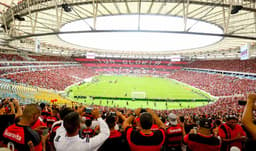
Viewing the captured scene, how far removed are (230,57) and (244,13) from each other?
4472 cm

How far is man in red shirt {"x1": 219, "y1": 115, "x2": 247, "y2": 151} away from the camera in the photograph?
11.8 feet

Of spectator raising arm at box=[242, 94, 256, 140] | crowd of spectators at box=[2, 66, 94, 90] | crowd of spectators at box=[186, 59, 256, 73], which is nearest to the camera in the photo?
spectator raising arm at box=[242, 94, 256, 140]

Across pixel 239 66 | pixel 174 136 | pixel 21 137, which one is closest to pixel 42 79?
pixel 21 137

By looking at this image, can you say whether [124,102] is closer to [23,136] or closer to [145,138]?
[145,138]

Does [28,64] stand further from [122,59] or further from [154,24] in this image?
[122,59]

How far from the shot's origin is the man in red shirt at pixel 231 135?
11.8 ft

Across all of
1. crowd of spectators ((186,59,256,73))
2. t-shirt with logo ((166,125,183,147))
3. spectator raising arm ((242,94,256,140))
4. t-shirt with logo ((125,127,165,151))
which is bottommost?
t-shirt with logo ((166,125,183,147))

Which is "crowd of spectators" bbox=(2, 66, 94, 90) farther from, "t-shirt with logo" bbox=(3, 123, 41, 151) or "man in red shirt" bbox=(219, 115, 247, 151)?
"man in red shirt" bbox=(219, 115, 247, 151)

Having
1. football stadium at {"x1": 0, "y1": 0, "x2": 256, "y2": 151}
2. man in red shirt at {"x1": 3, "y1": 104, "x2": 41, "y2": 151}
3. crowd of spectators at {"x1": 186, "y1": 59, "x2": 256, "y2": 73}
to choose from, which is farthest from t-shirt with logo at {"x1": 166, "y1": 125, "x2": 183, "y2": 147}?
crowd of spectators at {"x1": 186, "y1": 59, "x2": 256, "y2": 73}

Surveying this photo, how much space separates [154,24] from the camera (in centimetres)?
2053

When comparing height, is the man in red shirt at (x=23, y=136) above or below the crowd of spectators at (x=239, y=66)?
below

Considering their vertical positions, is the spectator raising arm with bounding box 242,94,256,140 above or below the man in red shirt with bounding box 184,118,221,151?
above

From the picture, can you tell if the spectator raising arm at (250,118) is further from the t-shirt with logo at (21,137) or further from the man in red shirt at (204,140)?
the t-shirt with logo at (21,137)

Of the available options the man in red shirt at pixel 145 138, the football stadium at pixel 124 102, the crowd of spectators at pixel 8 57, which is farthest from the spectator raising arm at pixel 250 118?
the crowd of spectators at pixel 8 57
